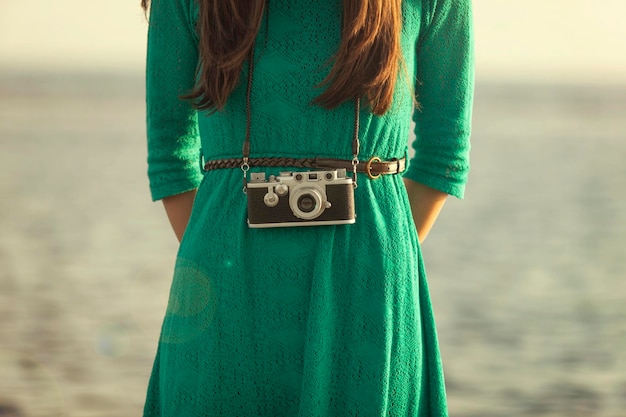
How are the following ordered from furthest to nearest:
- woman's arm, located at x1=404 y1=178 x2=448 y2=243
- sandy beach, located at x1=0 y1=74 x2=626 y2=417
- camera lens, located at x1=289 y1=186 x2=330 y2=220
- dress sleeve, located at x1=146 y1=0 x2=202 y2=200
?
1. sandy beach, located at x1=0 y1=74 x2=626 y2=417
2. woman's arm, located at x1=404 y1=178 x2=448 y2=243
3. dress sleeve, located at x1=146 y1=0 x2=202 y2=200
4. camera lens, located at x1=289 y1=186 x2=330 y2=220

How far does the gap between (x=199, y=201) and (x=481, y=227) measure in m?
5.64

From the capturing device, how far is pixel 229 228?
A: 171 centimetres

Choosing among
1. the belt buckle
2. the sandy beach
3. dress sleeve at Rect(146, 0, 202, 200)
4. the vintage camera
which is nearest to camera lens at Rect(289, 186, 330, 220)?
the vintage camera

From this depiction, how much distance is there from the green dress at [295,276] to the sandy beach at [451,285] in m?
2.25

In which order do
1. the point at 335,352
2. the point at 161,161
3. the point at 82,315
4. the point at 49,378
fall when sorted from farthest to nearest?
the point at 82,315 < the point at 49,378 < the point at 161,161 < the point at 335,352

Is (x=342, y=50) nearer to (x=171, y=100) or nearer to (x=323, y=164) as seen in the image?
(x=323, y=164)

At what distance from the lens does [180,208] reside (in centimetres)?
198

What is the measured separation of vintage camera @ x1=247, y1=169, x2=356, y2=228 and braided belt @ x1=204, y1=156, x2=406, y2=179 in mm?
39

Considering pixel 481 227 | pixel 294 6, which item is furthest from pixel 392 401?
pixel 481 227

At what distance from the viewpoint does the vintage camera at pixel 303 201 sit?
1658 mm

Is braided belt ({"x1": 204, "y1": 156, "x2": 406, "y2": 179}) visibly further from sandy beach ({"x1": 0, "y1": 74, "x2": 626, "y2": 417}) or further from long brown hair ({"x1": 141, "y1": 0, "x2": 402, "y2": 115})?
sandy beach ({"x1": 0, "y1": 74, "x2": 626, "y2": 417})

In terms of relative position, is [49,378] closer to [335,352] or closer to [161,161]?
[161,161]

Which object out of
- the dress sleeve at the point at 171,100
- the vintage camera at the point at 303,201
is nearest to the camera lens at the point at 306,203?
Answer: the vintage camera at the point at 303,201

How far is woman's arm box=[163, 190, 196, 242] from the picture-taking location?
197 centimetres
